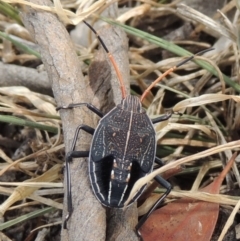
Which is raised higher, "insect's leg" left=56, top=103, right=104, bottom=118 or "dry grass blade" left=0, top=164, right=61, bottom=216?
"insect's leg" left=56, top=103, right=104, bottom=118

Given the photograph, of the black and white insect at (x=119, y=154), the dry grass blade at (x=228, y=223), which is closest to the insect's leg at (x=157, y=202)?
the black and white insect at (x=119, y=154)

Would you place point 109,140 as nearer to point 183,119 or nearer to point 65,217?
point 65,217

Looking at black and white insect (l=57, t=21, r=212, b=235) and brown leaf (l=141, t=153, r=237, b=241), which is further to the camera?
brown leaf (l=141, t=153, r=237, b=241)

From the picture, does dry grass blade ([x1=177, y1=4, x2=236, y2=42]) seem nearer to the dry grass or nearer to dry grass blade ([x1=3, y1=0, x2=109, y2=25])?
the dry grass

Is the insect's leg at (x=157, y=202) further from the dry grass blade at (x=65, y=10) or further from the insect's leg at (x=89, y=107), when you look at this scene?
the dry grass blade at (x=65, y=10)

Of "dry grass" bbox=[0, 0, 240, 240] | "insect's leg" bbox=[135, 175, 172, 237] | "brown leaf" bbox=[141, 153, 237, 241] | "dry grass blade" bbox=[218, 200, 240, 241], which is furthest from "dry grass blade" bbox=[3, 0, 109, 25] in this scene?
"dry grass blade" bbox=[218, 200, 240, 241]

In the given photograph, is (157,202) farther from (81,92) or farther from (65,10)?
(65,10)

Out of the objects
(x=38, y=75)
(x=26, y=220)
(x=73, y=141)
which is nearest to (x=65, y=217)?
(x=73, y=141)

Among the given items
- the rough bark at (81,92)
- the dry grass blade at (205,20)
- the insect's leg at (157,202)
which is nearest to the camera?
the rough bark at (81,92)

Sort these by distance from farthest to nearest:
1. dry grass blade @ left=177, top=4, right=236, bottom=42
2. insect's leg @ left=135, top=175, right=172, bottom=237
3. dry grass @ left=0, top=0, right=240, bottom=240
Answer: dry grass blade @ left=177, top=4, right=236, bottom=42, dry grass @ left=0, top=0, right=240, bottom=240, insect's leg @ left=135, top=175, right=172, bottom=237
